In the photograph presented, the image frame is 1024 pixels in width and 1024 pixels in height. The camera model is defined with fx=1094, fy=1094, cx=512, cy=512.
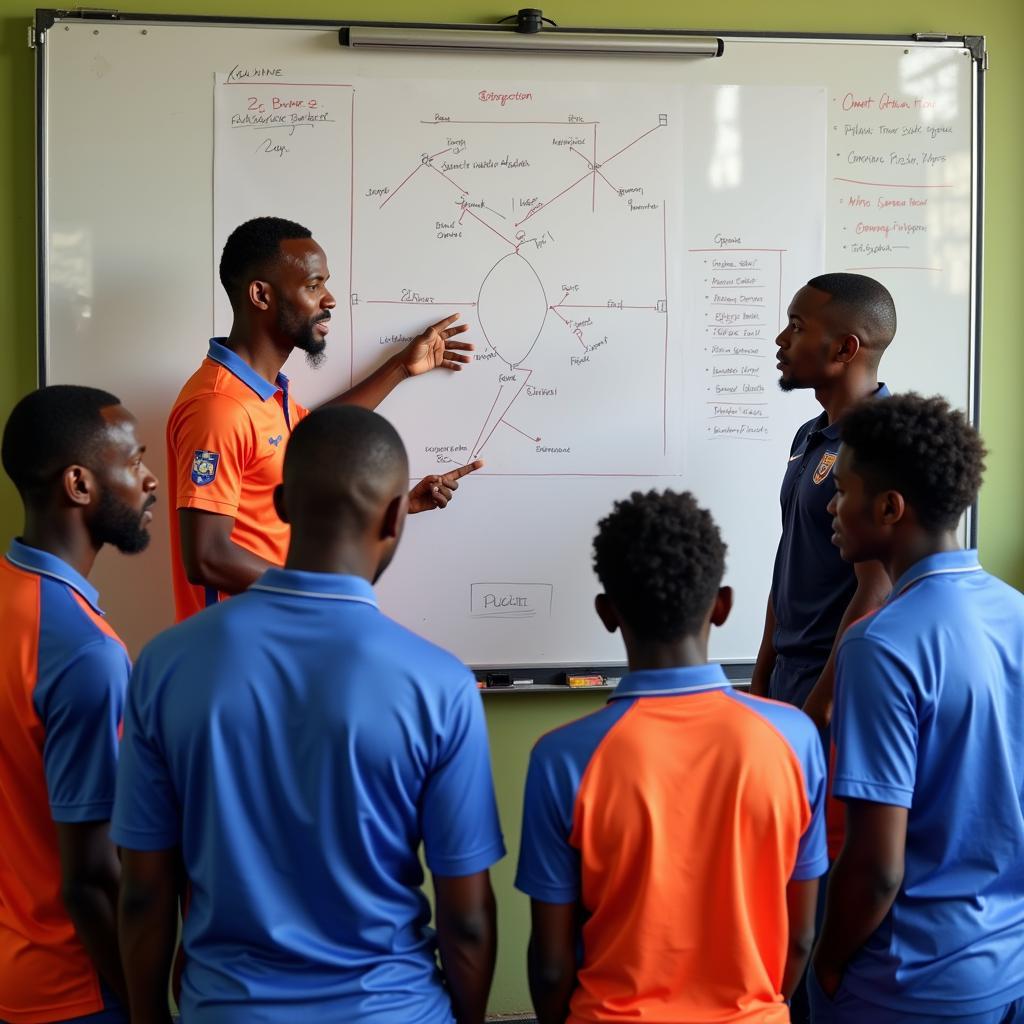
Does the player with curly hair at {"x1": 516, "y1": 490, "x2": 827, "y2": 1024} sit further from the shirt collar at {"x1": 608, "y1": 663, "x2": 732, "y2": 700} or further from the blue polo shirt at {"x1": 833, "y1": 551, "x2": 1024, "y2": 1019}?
the blue polo shirt at {"x1": 833, "y1": 551, "x2": 1024, "y2": 1019}

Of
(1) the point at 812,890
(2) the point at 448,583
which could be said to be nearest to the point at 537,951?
(1) the point at 812,890

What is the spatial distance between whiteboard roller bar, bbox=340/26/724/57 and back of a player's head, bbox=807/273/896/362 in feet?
2.75

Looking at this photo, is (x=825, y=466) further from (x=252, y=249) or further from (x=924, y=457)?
(x=252, y=249)

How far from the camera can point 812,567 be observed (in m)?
2.42

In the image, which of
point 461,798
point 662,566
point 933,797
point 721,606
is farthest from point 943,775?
point 461,798

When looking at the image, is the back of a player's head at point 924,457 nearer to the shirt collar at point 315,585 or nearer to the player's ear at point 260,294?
the shirt collar at point 315,585

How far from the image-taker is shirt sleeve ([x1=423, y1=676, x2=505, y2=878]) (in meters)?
1.36

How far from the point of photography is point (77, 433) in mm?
1695

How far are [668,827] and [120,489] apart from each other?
0.98 metres

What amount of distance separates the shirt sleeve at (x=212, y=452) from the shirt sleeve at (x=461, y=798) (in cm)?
121

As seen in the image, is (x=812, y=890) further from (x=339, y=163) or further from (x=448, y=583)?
(x=339, y=163)

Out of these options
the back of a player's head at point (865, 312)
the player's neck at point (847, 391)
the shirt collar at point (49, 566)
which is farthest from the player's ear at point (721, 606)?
the back of a player's head at point (865, 312)

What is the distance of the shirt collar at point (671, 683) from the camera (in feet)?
4.52

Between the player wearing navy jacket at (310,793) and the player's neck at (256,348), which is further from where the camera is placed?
the player's neck at (256,348)
